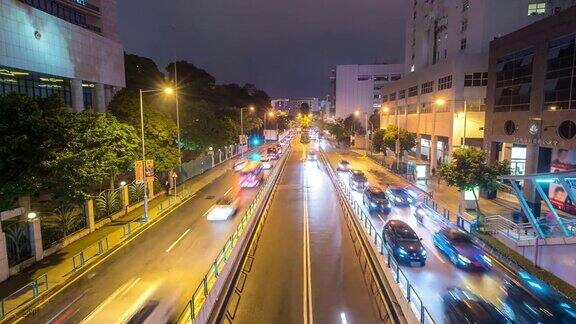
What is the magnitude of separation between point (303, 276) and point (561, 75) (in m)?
24.4

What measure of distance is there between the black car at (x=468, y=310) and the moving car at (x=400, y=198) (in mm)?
18273

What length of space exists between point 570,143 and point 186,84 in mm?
82059

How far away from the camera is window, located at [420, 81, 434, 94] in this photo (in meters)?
56.7

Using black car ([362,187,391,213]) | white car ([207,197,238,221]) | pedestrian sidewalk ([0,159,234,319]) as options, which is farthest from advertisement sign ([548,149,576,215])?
pedestrian sidewalk ([0,159,234,319])

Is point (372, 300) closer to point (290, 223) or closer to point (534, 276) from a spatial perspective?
point (534, 276)

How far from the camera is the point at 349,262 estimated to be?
20281mm

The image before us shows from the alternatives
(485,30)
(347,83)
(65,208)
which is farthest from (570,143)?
(347,83)

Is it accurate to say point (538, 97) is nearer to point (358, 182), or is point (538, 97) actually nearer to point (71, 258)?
point (358, 182)

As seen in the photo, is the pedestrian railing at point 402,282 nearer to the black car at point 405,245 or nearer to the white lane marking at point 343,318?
the black car at point 405,245

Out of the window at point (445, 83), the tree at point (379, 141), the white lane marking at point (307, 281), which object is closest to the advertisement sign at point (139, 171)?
the white lane marking at point (307, 281)

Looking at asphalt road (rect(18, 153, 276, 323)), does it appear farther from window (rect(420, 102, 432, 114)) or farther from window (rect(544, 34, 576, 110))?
window (rect(420, 102, 432, 114))

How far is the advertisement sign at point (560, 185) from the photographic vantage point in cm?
3001

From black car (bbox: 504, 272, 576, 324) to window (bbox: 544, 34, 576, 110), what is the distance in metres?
16.7

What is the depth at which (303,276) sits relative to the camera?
18.2 meters
